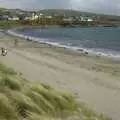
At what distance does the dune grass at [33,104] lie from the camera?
24.1ft

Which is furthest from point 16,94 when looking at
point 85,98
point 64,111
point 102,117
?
point 85,98

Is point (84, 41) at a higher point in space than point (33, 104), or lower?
lower

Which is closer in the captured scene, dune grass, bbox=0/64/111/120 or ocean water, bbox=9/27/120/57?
dune grass, bbox=0/64/111/120

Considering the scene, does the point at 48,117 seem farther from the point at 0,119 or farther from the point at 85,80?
the point at 85,80

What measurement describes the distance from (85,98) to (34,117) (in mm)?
5282

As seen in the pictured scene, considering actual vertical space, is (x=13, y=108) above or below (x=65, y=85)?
above

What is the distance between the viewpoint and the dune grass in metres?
7.33

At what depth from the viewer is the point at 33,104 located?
26.2 feet

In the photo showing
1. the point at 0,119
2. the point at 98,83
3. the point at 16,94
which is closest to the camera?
the point at 0,119

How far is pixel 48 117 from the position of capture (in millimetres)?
7793

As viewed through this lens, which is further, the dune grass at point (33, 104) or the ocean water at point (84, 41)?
the ocean water at point (84, 41)

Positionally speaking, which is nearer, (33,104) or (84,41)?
(33,104)

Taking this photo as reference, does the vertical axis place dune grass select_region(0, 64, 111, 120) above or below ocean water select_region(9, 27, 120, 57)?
above

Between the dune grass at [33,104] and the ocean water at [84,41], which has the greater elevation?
the dune grass at [33,104]
